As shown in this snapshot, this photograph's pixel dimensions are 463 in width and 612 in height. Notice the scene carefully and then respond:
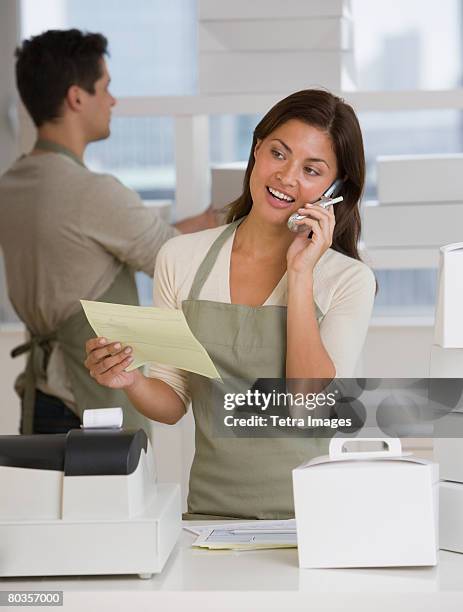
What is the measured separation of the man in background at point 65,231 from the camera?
254 cm

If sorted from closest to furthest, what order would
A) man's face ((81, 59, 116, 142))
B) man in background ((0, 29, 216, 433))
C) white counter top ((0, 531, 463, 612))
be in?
white counter top ((0, 531, 463, 612))
man in background ((0, 29, 216, 433))
man's face ((81, 59, 116, 142))

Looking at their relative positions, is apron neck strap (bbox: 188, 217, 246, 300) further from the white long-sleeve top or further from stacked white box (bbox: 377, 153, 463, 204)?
stacked white box (bbox: 377, 153, 463, 204)

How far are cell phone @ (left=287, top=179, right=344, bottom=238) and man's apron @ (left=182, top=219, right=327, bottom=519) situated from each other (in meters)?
0.16

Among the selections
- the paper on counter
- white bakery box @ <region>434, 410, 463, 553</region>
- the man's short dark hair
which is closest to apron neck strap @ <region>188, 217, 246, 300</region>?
the paper on counter

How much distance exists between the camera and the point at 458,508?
56.1 inches

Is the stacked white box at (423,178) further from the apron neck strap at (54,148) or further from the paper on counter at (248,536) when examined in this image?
the paper on counter at (248,536)

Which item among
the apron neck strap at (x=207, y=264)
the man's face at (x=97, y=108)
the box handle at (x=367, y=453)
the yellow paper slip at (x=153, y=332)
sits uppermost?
the man's face at (x=97, y=108)

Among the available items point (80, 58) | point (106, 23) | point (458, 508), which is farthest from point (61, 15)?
point (458, 508)

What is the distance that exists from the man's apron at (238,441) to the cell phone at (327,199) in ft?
0.52

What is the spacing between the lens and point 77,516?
1.31m

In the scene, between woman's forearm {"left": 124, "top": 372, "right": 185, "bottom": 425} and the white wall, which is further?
the white wall

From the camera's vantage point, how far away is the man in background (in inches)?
100

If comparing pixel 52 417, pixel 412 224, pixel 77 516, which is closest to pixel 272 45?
pixel 412 224

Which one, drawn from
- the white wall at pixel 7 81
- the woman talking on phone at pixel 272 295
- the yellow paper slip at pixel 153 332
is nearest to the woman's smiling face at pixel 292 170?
the woman talking on phone at pixel 272 295
